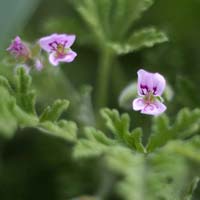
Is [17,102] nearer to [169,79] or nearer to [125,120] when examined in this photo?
[125,120]

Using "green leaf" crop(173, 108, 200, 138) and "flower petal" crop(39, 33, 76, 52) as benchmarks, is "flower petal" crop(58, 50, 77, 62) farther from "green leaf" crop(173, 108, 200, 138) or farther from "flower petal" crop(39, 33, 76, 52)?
"green leaf" crop(173, 108, 200, 138)

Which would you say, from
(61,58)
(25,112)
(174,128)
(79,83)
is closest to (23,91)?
(25,112)

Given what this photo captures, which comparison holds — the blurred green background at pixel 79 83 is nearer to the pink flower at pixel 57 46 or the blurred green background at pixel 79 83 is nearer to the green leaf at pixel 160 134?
the pink flower at pixel 57 46

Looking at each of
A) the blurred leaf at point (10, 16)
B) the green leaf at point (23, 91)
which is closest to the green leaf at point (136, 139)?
the green leaf at point (23, 91)

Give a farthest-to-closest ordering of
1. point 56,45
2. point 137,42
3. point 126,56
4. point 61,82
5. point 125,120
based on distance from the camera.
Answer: point 126,56, point 61,82, point 137,42, point 56,45, point 125,120

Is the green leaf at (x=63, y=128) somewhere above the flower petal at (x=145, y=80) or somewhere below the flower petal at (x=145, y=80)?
below

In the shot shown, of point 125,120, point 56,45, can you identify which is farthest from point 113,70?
point 125,120
